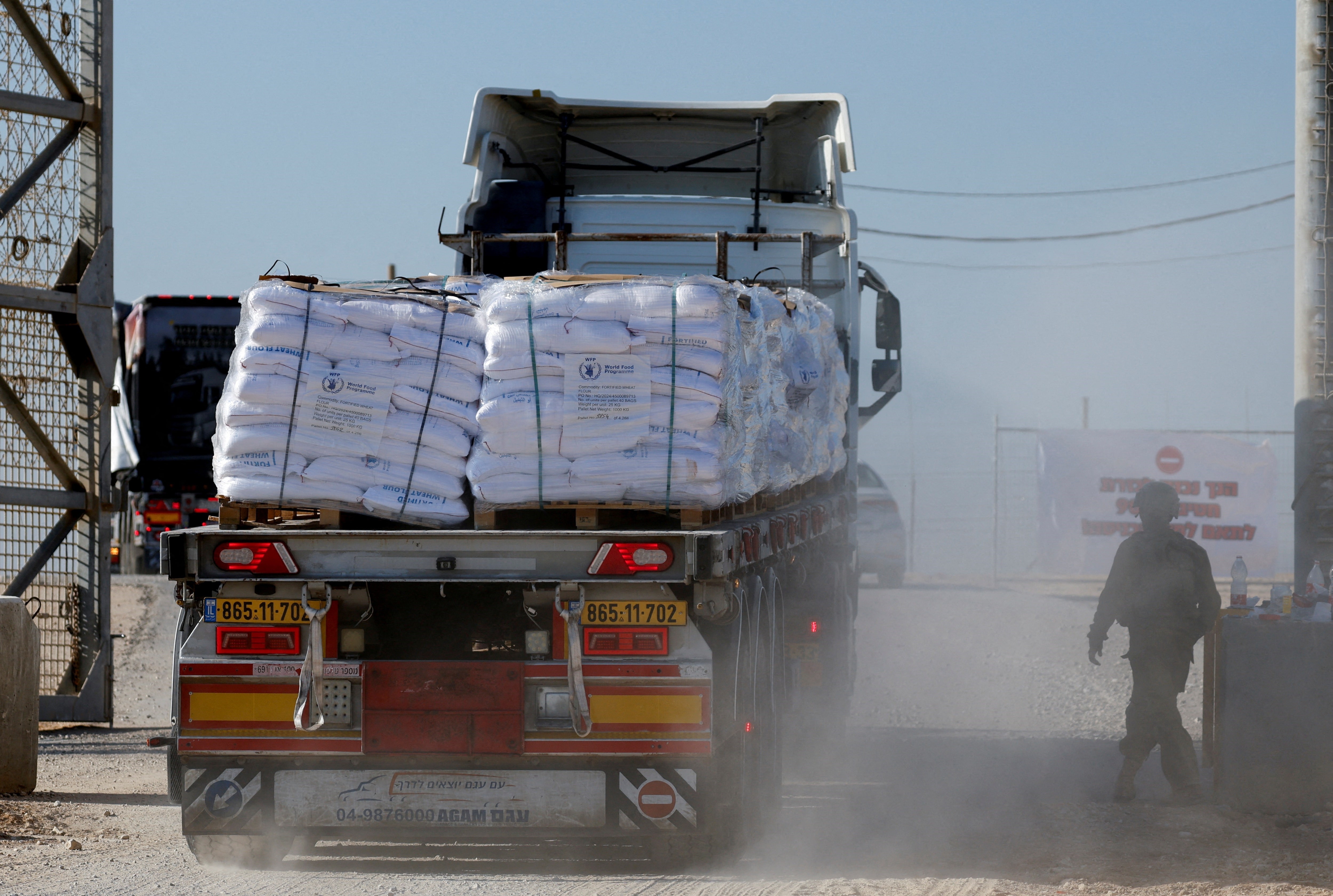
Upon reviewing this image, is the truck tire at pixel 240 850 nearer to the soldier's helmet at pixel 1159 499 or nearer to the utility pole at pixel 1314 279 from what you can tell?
the soldier's helmet at pixel 1159 499

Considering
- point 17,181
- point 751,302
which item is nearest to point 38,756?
point 17,181

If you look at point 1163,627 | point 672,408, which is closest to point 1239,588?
point 1163,627

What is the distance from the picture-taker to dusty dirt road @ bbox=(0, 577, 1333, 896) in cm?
635

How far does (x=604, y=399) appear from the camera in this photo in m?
6.20

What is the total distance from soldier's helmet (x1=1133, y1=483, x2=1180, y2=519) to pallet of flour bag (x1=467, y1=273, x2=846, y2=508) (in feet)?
10.9

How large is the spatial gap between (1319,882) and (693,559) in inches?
116

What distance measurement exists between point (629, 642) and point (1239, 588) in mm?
3866

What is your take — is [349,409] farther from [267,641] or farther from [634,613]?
[634,613]

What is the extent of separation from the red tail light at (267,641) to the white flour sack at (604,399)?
901 mm

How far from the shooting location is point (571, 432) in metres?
6.18

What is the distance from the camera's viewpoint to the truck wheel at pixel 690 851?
6328 millimetres

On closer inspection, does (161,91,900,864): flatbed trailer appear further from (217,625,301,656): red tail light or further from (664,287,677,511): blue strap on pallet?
(664,287,677,511): blue strap on pallet

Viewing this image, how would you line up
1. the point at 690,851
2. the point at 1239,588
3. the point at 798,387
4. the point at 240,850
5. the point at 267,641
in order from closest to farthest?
the point at 267,641, the point at 690,851, the point at 240,850, the point at 798,387, the point at 1239,588

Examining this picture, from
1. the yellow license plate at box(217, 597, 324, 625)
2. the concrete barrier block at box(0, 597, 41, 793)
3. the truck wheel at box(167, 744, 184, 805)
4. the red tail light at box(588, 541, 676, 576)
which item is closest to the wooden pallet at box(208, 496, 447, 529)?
the yellow license plate at box(217, 597, 324, 625)
